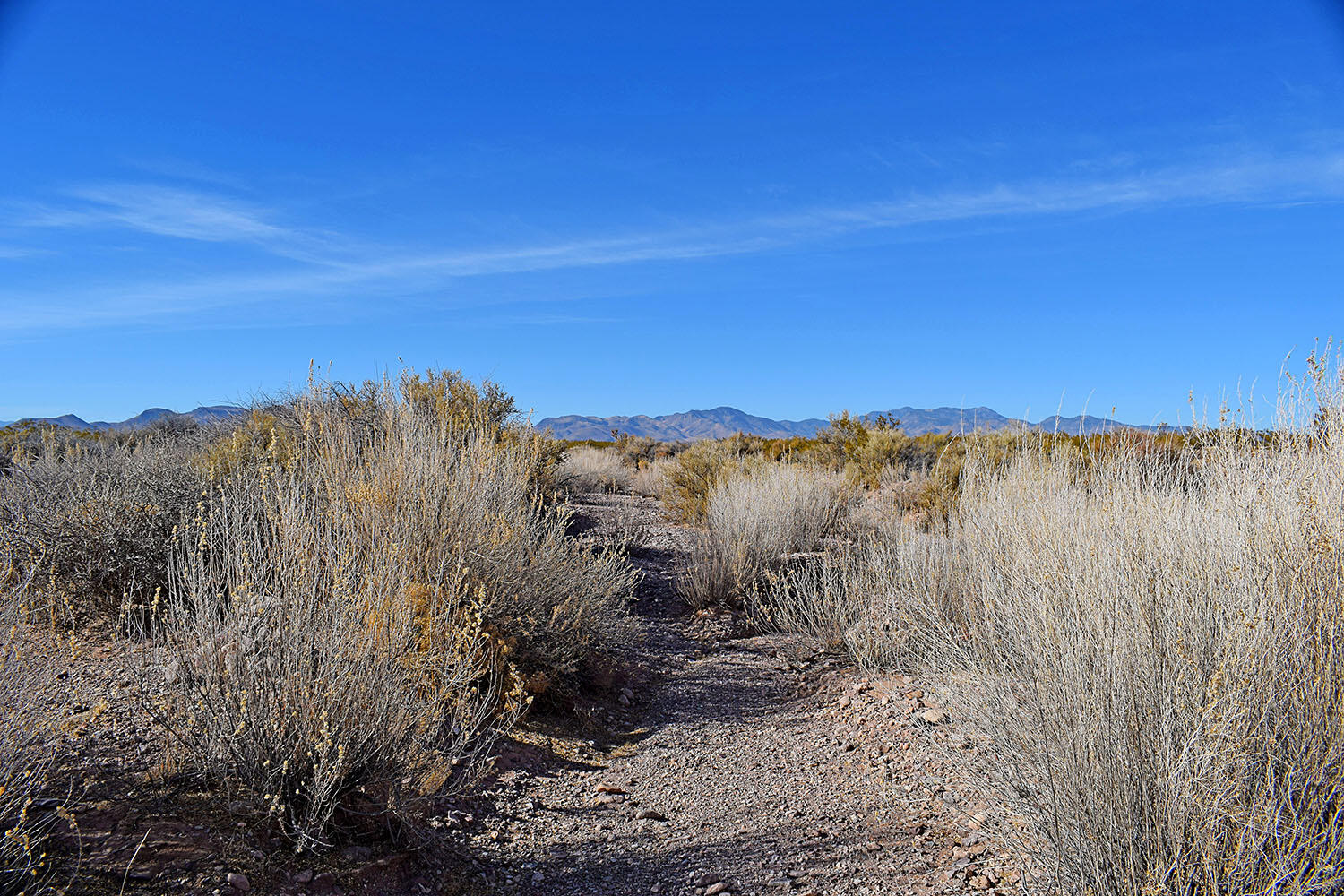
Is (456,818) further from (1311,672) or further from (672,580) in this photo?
(672,580)

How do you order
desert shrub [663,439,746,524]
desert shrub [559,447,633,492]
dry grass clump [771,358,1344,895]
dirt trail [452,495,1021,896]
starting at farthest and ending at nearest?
1. desert shrub [559,447,633,492]
2. desert shrub [663,439,746,524]
3. dirt trail [452,495,1021,896]
4. dry grass clump [771,358,1344,895]

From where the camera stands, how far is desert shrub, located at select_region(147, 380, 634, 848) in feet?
9.62

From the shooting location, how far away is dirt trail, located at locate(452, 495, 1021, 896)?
10.5ft

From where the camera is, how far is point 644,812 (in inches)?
153

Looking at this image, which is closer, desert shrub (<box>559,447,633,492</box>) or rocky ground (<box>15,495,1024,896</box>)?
rocky ground (<box>15,495,1024,896</box>)

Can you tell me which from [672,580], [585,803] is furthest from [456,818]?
[672,580]

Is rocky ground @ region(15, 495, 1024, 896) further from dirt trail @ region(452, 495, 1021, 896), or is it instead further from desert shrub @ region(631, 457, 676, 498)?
desert shrub @ region(631, 457, 676, 498)

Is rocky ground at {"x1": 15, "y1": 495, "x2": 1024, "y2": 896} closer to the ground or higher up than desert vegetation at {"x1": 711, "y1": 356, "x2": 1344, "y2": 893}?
closer to the ground

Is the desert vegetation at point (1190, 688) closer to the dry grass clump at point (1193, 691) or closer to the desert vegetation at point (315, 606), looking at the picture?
the dry grass clump at point (1193, 691)

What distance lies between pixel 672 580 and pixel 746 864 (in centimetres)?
593

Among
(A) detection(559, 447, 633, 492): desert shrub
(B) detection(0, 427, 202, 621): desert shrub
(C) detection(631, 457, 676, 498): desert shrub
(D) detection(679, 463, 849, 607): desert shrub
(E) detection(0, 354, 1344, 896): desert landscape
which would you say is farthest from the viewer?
(A) detection(559, 447, 633, 492): desert shrub

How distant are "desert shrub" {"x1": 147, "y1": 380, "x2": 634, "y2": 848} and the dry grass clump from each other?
7.90 ft

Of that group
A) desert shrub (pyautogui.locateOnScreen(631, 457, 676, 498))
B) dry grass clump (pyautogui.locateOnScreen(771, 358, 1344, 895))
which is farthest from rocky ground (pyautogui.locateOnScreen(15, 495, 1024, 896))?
desert shrub (pyautogui.locateOnScreen(631, 457, 676, 498))

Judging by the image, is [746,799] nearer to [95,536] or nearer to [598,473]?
[95,536]
